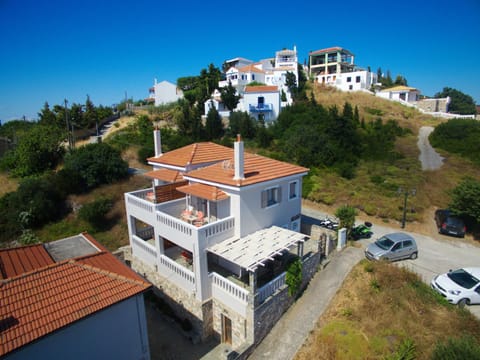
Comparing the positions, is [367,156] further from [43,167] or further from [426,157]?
[43,167]

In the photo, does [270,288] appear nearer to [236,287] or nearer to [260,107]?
[236,287]

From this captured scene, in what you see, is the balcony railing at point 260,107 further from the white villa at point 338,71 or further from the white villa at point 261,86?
the white villa at point 338,71

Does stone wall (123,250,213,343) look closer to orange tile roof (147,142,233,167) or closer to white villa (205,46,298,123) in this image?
orange tile roof (147,142,233,167)

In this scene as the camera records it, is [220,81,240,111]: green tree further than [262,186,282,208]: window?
Yes

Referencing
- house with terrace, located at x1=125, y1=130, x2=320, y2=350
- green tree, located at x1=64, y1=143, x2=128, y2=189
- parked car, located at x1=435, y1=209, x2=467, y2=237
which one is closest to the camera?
house with terrace, located at x1=125, y1=130, x2=320, y2=350

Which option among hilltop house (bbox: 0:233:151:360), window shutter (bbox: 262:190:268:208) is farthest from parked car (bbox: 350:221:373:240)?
hilltop house (bbox: 0:233:151:360)

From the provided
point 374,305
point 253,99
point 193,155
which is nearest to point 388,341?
point 374,305
